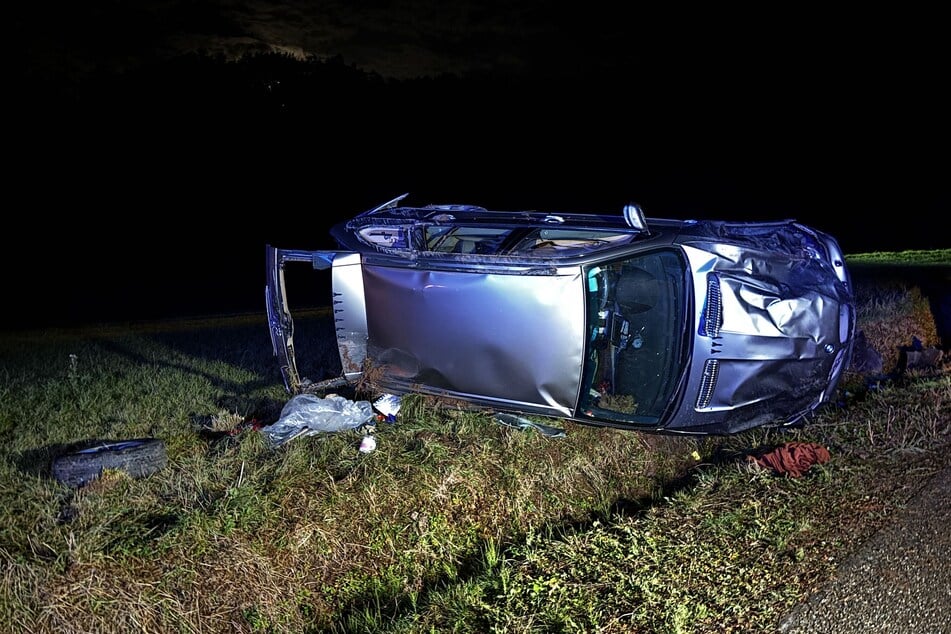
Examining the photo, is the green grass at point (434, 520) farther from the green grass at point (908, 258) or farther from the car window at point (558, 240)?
the green grass at point (908, 258)

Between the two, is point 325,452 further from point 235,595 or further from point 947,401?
point 947,401

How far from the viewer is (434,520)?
4031mm

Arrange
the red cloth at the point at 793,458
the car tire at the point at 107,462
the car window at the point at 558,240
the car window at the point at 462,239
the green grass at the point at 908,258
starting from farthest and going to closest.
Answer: the green grass at the point at 908,258, the car window at the point at 462,239, the car window at the point at 558,240, the red cloth at the point at 793,458, the car tire at the point at 107,462

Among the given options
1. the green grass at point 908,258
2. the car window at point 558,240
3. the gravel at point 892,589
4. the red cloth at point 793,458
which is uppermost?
the car window at point 558,240

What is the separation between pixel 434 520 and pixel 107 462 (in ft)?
6.08

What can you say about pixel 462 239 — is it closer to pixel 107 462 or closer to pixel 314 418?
pixel 314 418

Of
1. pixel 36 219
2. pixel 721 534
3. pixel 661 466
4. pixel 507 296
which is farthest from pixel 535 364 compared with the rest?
pixel 36 219

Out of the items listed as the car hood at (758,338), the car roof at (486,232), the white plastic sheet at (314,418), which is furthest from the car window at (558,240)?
the white plastic sheet at (314,418)

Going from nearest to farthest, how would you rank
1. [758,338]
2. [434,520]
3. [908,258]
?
1. [434,520]
2. [758,338]
3. [908,258]

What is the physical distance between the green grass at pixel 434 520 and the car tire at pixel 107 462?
10cm

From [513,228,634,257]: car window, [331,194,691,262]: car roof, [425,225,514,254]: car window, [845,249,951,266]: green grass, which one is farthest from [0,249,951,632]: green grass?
[845,249,951,266]: green grass

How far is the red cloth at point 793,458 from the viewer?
4.24m

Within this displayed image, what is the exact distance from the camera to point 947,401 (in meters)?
5.16

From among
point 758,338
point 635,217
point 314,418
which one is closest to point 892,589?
point 758,338
